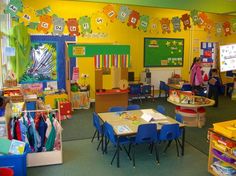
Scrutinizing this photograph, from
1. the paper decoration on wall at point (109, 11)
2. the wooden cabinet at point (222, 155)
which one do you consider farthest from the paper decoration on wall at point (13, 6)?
the wooden cabinet at point (222, 155)

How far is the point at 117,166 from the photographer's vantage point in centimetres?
443

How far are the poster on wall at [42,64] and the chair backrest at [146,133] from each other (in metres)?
5.00

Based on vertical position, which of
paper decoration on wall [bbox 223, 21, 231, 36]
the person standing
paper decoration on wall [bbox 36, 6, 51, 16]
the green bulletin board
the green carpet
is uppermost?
paper decoration on wall [bbox 36, 6, 51, 16]

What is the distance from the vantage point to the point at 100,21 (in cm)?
825

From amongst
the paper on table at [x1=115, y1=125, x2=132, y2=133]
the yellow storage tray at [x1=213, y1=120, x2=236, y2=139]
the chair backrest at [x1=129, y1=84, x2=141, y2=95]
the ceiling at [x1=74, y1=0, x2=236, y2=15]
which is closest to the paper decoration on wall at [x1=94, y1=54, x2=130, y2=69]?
the chair backrest at [x1=129, y1=84, x2=141, y2=95]

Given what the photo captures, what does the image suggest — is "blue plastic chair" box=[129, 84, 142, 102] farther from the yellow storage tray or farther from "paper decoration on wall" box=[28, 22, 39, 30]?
the yellow storage tray

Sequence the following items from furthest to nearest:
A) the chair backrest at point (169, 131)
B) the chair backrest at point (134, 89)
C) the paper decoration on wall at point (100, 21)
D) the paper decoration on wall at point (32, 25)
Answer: the chair backrest at point (134, 89)
the paper decoration on wall at point (100, 21)
the paper decoration on wall at point (32, 25)
the chair backrest at point (169, 131)

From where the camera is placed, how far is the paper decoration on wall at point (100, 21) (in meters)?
8.36

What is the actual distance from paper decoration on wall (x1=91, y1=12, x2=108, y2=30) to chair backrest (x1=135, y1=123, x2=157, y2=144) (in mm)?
4928

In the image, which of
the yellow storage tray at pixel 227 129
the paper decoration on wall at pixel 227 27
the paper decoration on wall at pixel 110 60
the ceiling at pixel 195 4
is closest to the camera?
the yellow storage tray at pixel 227 129

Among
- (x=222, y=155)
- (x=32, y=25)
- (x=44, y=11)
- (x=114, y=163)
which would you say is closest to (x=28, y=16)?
(x=32, y=25)

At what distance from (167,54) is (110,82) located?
3408 millimetres

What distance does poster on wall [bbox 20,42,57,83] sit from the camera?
26.7ft

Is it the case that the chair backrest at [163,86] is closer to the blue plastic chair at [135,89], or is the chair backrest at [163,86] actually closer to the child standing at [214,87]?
the blue plastic chair at [135,89]
